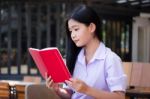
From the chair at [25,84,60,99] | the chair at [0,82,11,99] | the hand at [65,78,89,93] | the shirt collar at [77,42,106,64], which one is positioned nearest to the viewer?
the hand at [65,78,89,93]

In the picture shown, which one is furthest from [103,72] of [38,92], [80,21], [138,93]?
[138,93]

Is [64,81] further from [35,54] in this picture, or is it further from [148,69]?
[148,69]

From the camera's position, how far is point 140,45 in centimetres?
1167

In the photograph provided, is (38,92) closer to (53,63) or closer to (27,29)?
(53,63)

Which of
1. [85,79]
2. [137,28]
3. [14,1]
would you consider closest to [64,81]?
[85,79]

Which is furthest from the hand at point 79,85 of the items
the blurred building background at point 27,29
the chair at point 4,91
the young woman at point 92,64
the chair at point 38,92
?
the blurred building background at point 27,29

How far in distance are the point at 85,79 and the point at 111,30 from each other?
8.48 meters

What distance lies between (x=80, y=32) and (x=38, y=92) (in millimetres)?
671

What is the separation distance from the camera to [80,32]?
6.65 ft

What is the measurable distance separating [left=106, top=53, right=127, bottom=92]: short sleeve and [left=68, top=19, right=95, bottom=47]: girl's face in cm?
17

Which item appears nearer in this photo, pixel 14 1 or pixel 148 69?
pixel 148 69

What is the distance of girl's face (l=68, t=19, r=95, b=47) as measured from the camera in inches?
79.8

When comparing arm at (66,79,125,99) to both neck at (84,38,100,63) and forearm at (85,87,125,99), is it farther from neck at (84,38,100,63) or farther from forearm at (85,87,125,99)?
neck at (84,38,100,63)

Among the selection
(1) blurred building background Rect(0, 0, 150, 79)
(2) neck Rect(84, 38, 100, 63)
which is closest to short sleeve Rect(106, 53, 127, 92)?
(2) neck Rect(84, 38, 100, 63)
